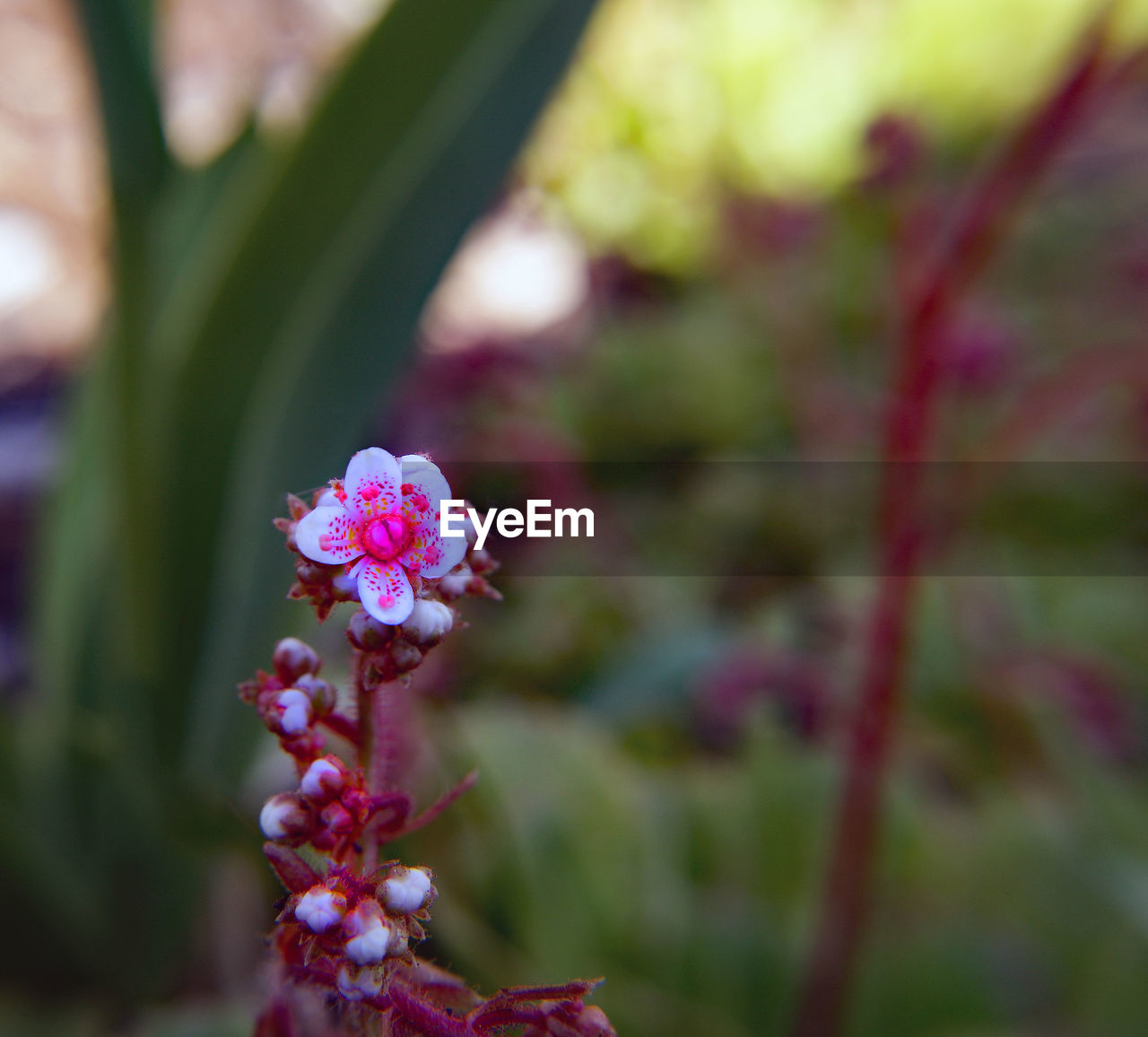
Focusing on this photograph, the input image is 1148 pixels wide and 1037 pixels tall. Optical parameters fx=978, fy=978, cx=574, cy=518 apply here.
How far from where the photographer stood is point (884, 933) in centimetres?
57

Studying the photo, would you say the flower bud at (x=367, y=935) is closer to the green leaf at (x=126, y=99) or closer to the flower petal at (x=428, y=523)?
the flower petal at (x=428, y=523)

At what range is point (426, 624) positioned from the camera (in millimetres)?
145

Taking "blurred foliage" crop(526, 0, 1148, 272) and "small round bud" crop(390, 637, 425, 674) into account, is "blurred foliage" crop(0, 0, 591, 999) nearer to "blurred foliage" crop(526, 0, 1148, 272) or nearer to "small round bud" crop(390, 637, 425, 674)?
"small round bud" crop(390, 637, 425, 674)

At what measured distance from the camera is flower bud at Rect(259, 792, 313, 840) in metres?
0.15

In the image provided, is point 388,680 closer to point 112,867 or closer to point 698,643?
point 112,867

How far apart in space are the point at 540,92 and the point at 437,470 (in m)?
0.46

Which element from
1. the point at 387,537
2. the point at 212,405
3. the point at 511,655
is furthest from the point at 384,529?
the point at 511,655

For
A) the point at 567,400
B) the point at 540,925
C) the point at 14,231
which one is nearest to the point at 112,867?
the point at 540,925

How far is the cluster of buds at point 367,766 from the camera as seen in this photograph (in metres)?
0.14

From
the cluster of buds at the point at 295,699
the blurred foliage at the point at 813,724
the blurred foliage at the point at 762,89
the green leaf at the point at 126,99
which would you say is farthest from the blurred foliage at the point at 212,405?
the blurred foliage at the point at 762,89

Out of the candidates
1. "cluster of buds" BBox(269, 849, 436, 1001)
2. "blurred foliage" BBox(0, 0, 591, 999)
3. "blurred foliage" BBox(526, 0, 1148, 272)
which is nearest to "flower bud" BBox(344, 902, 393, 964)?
"cluster of buds" BBox(269, 849, 436, 1001)

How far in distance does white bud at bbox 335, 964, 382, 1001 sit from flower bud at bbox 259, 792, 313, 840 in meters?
0.02

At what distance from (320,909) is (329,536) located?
54 mm

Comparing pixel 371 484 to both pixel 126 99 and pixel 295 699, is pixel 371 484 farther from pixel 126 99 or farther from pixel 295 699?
pixel 126 99
